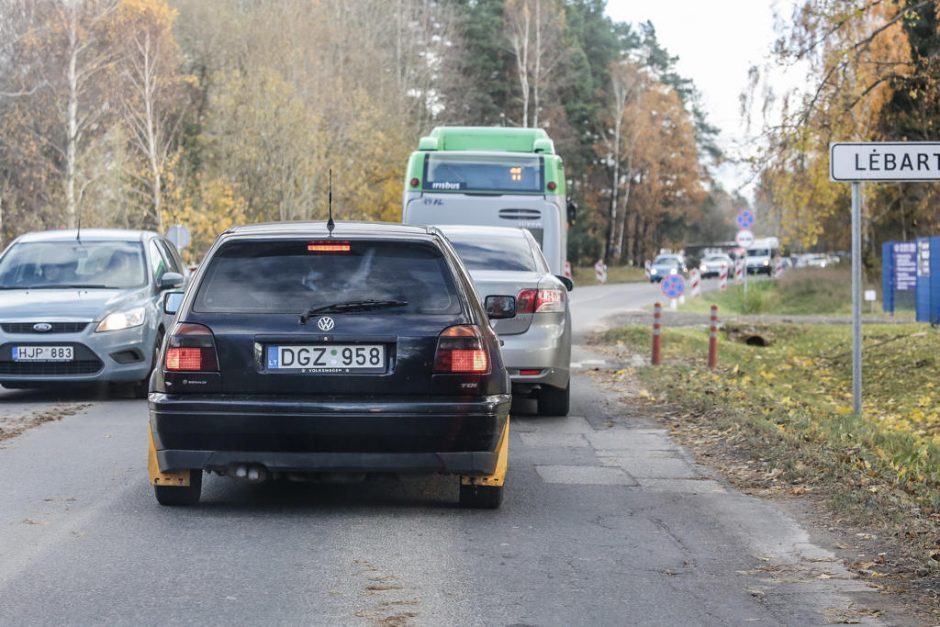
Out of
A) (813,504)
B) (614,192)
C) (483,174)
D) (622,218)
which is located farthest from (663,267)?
(813,504)

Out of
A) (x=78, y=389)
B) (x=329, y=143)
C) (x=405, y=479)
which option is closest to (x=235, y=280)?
(x=405, y=479)

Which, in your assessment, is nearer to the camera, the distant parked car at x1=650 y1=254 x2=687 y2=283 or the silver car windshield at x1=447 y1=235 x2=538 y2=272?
the silver car windshield at x1=447 y1=235 x2=538 y2=272

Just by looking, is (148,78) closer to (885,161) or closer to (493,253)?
(493,253)

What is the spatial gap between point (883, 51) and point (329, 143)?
23.3 metres

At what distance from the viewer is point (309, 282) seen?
721cm

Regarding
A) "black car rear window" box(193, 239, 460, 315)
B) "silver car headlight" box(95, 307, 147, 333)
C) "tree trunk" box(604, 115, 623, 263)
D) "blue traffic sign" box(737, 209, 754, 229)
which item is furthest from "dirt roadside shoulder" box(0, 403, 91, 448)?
"tree trunk" box(604, 115, 623, 263)

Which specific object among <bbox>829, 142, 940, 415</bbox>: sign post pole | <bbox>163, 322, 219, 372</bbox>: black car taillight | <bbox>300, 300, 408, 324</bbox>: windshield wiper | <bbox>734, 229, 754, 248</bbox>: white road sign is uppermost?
<bbox>829, 142, 940, 415</bbox>: sign post pole

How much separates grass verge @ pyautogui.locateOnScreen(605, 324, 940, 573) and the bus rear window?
339cm

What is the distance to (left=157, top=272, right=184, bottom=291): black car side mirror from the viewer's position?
13812 mm

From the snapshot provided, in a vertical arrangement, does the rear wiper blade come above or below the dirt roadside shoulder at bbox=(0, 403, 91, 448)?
above

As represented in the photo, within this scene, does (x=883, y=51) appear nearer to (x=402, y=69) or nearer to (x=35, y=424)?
(x=35, y=424)

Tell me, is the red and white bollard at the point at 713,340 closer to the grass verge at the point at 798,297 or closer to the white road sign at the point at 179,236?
the grass verge at the point at 798,297

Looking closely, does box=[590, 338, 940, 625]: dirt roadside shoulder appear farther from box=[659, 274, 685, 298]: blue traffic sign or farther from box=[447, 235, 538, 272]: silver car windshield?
box=[659, 274, 685, 298]: blue traffic sign

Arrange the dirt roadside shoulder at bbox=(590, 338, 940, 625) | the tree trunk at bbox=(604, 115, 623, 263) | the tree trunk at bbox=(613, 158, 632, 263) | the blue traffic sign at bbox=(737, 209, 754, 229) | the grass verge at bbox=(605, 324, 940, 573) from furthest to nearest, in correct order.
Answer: the tree trunk at bbox=(613, 158, 632, 263) < the tree trunk at bbox=(604, 115, 623, 263) < the blue traffic sign at bbox=(737, 209, 754, 229) < the grass verge at bbox=(605, 324, 940, 573) < the dirt roadside shoulder at bbox=(590, 338, 940, 625)
